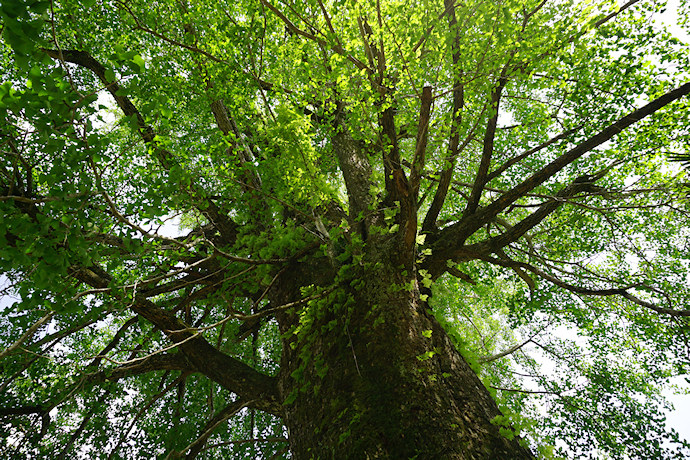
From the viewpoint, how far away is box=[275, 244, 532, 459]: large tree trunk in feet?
7.40

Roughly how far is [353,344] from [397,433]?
2.89ft

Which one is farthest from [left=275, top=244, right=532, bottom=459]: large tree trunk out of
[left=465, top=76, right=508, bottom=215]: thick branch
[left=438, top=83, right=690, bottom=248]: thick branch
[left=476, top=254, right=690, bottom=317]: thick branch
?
[left=476, top=254, right=690, bottom=317]: thick branch

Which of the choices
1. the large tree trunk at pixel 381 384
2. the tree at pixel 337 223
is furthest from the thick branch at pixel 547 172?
the large tree trunk at pixel 381 384

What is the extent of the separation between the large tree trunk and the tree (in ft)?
0.06

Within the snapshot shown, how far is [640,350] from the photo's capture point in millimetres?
6816

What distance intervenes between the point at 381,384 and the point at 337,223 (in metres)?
2.90

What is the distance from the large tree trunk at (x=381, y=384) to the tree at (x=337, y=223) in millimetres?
18

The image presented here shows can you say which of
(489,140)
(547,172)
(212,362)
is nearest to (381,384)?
(212,362)

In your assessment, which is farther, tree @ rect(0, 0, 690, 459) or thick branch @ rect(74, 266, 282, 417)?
thick branch @ rect(74, 266, 282, 417)

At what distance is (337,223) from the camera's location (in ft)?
16.9

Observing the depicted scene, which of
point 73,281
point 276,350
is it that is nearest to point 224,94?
Answer: point 73,281

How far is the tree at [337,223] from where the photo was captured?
92.8 inches

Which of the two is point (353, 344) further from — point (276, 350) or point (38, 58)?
point (276, 350)

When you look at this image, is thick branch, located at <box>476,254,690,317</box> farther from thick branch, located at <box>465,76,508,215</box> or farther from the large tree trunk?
the large tree trunk
